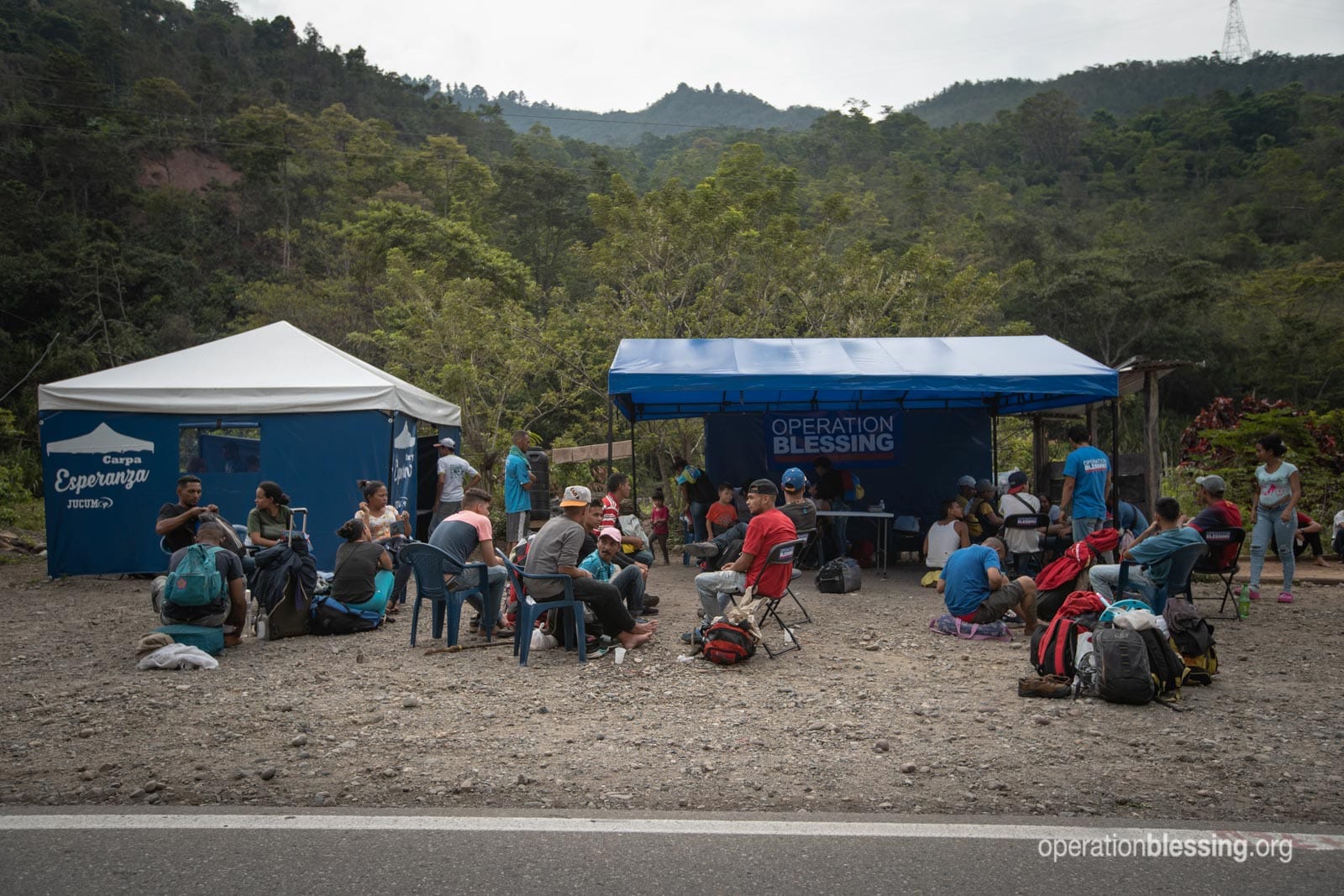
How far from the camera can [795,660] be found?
6.93m

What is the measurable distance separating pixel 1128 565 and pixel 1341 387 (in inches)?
1205

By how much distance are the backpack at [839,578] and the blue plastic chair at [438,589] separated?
12.4ft

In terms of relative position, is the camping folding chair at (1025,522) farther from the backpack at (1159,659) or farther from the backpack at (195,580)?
the backpack at (195,580)

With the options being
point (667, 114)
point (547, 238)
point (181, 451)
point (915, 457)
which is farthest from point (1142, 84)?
point (181, 451)

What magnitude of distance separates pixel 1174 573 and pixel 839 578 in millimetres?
3679

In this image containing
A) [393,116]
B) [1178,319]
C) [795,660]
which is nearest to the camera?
[795,660]

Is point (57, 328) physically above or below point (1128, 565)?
above

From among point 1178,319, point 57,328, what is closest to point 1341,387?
point 1178,319

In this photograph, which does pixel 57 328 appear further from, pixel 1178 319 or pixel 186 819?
pixel 1178 319

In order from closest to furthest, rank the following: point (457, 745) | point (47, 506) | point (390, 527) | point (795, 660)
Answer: point (457, 745)
point (795, 660)
point (390, 527)
point (47, 506)

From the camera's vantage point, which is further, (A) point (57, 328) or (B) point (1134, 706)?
(A) point (57, 328)

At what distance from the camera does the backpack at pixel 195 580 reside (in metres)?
6.84

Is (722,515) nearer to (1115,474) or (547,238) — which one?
(1115,474)

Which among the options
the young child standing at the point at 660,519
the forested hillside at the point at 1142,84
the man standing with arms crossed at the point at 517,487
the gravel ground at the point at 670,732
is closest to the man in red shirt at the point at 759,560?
the gravel ground at the point at 670,732
